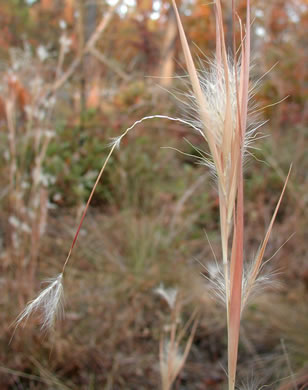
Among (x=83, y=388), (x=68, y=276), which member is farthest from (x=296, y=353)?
(x=68, y=276)

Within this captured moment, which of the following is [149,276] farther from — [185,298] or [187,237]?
[187,237]

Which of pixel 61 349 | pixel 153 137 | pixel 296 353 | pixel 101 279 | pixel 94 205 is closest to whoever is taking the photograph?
pixel 61 349

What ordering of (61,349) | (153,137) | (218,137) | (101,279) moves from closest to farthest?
(218,137), (61,349), (101,279), (153,137)

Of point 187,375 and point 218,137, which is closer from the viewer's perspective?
point 218,137

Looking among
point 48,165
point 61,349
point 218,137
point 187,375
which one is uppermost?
point 218,137

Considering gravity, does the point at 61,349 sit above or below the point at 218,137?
below

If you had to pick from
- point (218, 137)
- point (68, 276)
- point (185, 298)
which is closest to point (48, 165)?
point (68, 276)

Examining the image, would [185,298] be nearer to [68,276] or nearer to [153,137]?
[68,276]
